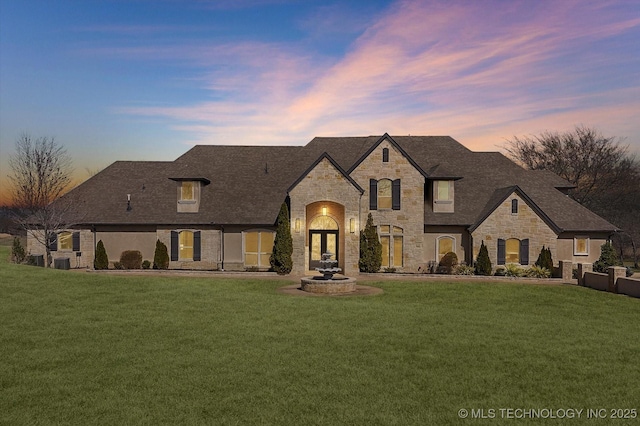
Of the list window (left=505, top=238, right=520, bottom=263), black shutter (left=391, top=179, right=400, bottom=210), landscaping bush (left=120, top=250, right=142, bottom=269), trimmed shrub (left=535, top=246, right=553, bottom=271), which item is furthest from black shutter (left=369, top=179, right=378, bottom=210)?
landscaping bush (left=120, top=250, right=142, bottom=269)

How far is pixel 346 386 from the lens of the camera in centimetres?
952

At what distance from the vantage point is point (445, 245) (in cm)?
3238

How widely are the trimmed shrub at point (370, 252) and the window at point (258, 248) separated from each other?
6.56 metres

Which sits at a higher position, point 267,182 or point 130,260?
point 267,182

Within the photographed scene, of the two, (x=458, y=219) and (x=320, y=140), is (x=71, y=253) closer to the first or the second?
(x=320, y=140)

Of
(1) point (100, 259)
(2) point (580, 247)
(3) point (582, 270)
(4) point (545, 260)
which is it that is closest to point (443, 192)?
(4) point (545, 260)

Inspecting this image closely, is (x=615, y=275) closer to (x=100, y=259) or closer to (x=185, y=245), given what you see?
(x=185, y=245)

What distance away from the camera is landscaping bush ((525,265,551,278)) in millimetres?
28594

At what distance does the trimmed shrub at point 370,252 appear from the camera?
98.5 feet

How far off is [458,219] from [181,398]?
26720 mm

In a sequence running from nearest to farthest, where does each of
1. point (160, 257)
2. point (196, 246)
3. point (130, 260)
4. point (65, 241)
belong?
1. point (160, 257)
2. point (130, 260)
3. point (196, 246)
4. point (65, 241)

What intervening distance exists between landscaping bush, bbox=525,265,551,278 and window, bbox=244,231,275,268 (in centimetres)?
1709

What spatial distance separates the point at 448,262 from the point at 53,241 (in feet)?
91.7

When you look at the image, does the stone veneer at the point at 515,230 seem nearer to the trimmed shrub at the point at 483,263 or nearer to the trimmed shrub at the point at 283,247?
the trimmed shrub at the point at 483,263
